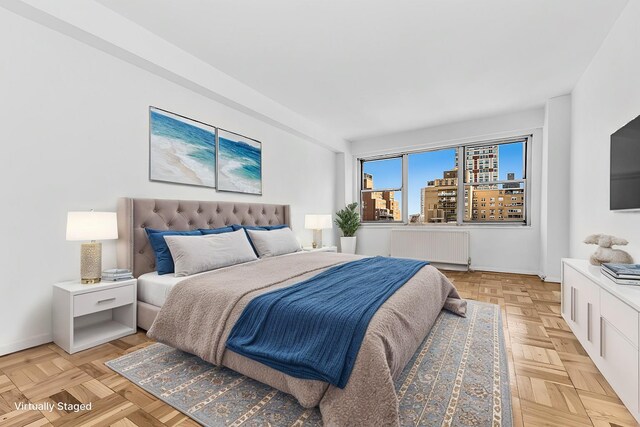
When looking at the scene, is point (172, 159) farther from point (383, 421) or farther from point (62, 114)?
point (383, 421)

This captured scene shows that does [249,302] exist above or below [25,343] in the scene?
above

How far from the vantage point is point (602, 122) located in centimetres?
282

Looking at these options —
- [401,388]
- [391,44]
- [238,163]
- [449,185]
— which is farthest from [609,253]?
[238,163]

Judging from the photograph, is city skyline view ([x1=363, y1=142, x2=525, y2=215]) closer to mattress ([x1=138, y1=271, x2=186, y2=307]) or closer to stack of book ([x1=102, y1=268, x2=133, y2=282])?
mattress ([x1=138, y1=271, x2=186, y2=307])

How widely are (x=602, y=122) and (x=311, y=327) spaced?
340cm

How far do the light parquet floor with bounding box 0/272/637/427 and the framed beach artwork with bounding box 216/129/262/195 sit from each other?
192 cm

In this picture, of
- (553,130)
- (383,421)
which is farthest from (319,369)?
(553,130)

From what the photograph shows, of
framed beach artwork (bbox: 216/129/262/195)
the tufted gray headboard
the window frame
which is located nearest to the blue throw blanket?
the tufted gray headboard

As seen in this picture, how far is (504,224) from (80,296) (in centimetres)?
560

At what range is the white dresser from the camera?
142 cm

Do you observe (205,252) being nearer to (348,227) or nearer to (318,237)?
(318,237)

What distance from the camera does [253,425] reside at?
1359mm

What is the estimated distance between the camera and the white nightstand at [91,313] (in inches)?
80.6

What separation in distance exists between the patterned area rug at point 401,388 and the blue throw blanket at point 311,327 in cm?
24
